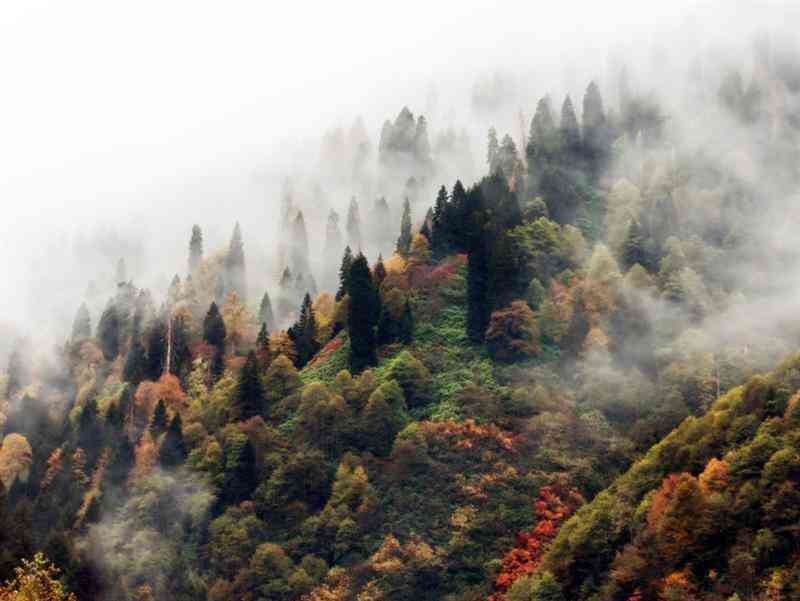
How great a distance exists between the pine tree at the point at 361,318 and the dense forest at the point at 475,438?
0.31 metres

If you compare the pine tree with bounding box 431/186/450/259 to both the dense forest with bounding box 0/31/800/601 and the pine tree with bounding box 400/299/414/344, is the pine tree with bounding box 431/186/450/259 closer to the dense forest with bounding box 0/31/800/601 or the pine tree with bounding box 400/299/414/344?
the dense forest with bounding box 0/31/800/601

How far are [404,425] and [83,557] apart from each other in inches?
1655

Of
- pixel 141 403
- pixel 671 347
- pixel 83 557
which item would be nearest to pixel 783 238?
pixel 671 347

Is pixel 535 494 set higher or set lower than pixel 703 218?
lower

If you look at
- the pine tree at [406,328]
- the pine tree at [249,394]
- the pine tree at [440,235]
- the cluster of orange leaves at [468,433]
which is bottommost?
the cluster of orange leaves at [468,433]

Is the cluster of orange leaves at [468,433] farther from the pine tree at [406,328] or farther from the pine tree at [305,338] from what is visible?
the pine tree at [305,338]

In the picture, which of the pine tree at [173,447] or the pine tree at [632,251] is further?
the pine tree at [632,251]

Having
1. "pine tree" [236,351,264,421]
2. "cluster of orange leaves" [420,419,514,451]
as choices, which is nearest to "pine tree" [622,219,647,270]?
"cluster of orange leaves" [420,419,514,451]

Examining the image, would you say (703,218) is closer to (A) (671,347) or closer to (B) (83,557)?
(A) (671,347)

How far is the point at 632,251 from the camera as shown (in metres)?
182

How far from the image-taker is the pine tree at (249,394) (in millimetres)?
162500

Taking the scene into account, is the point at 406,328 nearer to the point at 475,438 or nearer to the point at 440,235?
the point at 440,235

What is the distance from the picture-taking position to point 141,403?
18450 centimetres

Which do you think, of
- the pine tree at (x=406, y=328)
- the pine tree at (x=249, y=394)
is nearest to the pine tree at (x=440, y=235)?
the pine tree at (x=406, y=328)
